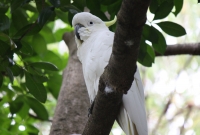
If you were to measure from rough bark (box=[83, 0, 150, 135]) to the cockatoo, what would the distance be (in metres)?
0.27

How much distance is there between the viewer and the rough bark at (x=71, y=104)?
9.16 feet

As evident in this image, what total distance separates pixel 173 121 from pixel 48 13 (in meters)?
4.30

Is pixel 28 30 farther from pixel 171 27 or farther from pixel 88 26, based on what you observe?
pixel 171 27

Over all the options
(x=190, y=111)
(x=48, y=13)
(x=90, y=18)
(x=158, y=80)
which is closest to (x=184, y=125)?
(x=190, y=111)

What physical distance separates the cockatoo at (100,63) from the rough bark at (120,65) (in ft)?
0.87

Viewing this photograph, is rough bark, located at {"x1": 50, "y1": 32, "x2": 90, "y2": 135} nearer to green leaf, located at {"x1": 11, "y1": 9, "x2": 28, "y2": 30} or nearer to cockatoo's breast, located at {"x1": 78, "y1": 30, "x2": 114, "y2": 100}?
cockatoo's breast, located at {"x1": 78, "y1": 30, "x2": 114, "y2": 100}

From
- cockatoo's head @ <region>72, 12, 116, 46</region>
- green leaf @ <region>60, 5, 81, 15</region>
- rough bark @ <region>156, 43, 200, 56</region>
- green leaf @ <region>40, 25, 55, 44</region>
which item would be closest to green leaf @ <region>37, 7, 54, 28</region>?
green leaf @ <region>60, 5, 81, 15</region>

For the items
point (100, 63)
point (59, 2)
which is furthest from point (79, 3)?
point (100, 63)

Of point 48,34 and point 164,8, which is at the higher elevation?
point 164,8

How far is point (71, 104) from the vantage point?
2.96 metres

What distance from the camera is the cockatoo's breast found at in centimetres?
219

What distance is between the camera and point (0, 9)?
2.24 meters

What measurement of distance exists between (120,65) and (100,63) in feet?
2.08

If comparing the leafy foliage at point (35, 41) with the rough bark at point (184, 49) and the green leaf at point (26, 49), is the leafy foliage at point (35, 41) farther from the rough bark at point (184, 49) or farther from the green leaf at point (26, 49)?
the rough bark at point (184, 49)
